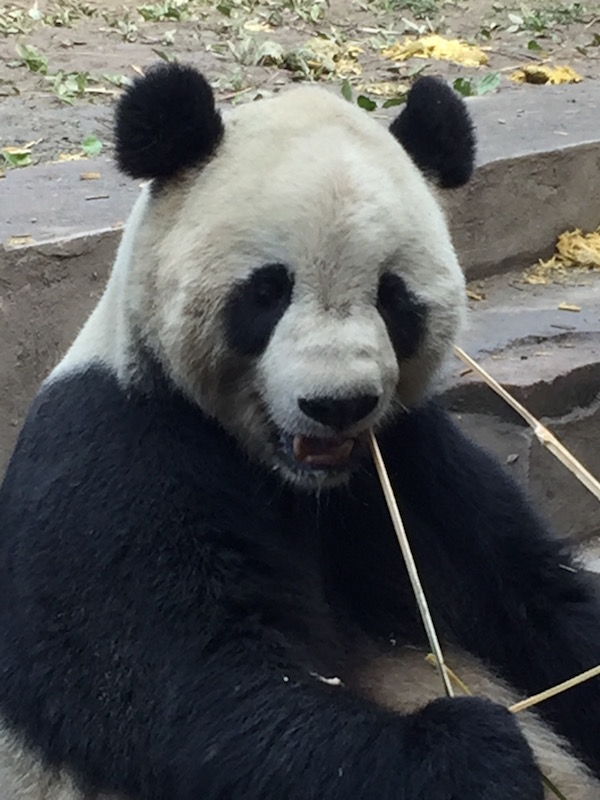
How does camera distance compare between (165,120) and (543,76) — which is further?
(543,76)

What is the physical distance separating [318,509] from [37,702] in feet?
2.20

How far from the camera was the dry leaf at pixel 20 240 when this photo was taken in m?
3.93

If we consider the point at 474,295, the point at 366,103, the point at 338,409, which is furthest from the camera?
the point at 366,103

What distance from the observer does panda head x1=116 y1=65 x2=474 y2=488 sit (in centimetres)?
247

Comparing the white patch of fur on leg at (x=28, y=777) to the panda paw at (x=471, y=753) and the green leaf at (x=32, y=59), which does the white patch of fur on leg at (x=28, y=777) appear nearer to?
the panda paw at (x=471, y=753)

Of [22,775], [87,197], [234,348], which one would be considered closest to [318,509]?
[234,348]

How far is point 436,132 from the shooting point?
2.83 metres

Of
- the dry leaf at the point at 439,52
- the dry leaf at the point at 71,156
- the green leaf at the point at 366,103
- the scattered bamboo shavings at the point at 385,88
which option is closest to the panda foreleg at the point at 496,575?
the dry leaf at the point at 71,156

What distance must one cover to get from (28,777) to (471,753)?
36.6 inches

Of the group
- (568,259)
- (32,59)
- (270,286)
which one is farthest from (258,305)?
(32,59)

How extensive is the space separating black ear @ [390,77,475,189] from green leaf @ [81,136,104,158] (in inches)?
105

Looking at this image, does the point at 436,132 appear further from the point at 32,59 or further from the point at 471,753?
the point at 32,59

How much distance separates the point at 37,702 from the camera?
2.70 metres

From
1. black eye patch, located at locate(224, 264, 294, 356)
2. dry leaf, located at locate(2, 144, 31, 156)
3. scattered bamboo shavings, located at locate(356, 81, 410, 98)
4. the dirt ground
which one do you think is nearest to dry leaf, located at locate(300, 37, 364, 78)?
the dirt ground
